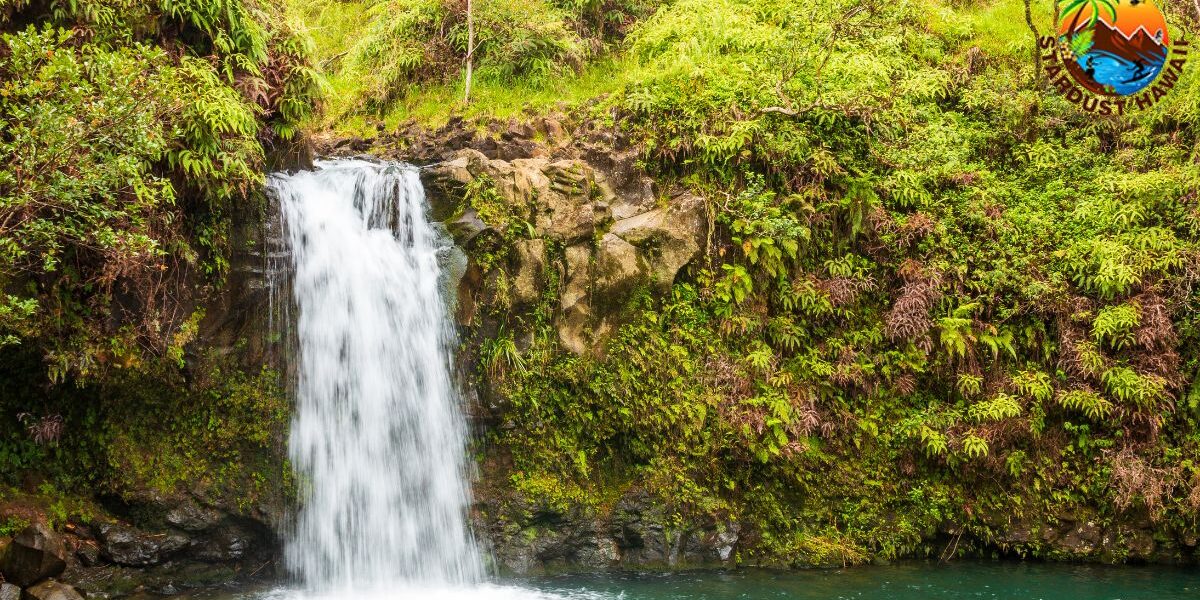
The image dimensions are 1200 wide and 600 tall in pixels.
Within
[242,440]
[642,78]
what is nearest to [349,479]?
[242,440]

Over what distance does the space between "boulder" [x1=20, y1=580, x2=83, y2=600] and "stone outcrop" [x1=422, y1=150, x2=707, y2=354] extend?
444 centimetres

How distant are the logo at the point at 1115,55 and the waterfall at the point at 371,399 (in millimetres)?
8792

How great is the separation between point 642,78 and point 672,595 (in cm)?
649

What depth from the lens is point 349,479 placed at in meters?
8.15

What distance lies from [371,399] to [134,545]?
8.47 ft

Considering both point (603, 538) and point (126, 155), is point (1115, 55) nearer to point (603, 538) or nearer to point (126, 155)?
point (603, 538)

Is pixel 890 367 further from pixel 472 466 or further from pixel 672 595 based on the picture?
pixel 472 466

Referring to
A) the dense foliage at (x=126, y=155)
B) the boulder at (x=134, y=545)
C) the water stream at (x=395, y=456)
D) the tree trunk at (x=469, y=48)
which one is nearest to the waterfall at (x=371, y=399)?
the water stream at (x=395, y=456)

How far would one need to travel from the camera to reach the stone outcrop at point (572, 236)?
8688 mm

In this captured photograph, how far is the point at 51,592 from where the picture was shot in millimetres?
6492

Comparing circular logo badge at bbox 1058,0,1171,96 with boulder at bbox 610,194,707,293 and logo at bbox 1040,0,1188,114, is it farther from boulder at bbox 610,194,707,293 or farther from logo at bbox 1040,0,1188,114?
boulder at bbox 610,194,707,293

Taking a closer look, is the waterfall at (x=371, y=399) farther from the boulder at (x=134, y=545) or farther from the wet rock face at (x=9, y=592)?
the wet rock face at (x=9, y=592)

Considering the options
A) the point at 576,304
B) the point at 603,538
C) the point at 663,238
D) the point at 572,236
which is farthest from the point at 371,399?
the point at 663,238

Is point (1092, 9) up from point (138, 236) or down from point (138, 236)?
up
